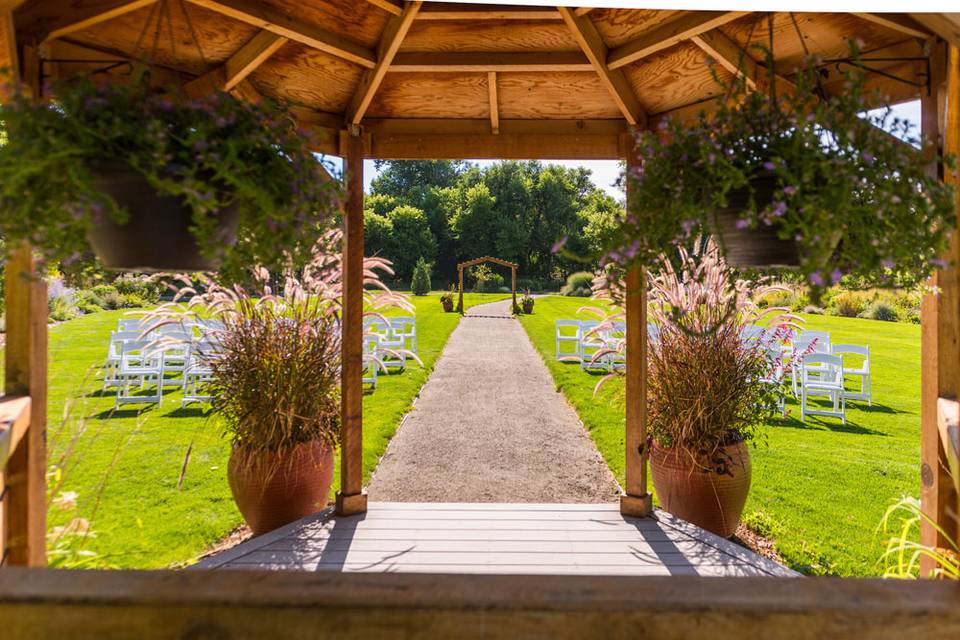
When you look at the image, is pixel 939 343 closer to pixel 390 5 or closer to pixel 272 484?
pixel 390 5

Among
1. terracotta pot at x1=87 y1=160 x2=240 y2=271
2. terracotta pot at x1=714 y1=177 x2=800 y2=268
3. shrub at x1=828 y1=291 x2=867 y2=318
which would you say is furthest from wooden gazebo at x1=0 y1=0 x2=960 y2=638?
shrub at x1=828 y1=291 x2=867 y2=318

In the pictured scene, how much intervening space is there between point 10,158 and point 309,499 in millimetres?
2610

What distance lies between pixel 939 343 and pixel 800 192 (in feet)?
3.73

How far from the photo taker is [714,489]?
338 centimetres

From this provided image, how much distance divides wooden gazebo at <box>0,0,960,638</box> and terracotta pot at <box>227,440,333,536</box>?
0.20 meters

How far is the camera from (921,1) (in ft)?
4.03

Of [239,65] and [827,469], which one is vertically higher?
[239,65]

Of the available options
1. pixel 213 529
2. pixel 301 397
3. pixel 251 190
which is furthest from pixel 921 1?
pixel 213 529

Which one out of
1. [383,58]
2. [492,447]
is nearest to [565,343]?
[492,447]

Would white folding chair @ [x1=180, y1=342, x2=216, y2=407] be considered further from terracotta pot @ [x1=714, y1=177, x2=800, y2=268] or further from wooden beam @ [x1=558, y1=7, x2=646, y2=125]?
terracotta pot @ [x1=714, y1=177, x2=800, y2=268]

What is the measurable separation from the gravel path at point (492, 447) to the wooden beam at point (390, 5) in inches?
124

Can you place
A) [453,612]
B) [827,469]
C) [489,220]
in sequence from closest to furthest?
[453,612] < [827,469] < [489,220]

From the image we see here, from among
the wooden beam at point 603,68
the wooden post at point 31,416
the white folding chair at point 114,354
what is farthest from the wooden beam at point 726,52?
the white folding chair at point 114,354

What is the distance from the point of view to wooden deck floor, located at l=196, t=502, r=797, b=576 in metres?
2.78
